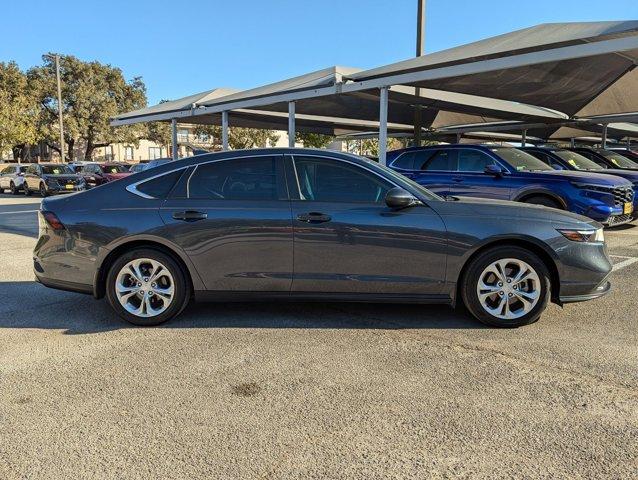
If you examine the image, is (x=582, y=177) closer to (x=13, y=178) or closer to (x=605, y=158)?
(x=605, y=158)

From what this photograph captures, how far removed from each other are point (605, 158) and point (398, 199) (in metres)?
11.7

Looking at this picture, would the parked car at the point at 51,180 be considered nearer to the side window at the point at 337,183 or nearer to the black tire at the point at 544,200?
the black tire at the point at 544,200

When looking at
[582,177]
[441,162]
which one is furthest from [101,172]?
[582,177]

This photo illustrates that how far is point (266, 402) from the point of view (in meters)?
3.19

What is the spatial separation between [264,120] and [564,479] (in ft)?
62.9

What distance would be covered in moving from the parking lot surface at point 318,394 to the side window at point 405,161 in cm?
619

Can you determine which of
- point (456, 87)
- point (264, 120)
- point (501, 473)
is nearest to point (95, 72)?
point (264, 120)

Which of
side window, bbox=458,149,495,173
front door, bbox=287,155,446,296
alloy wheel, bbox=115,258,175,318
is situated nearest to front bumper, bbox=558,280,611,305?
front door, bbox=287,155,446,296

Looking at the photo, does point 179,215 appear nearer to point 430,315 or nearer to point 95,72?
point 430,315

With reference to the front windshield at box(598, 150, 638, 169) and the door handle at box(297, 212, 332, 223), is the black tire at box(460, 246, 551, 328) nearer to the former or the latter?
the door handle at box(297, 212, 332, 223)

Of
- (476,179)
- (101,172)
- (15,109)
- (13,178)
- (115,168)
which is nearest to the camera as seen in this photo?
(476,179)

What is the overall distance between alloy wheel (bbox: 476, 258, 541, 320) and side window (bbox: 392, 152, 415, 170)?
6572 mm

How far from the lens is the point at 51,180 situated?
22266mm

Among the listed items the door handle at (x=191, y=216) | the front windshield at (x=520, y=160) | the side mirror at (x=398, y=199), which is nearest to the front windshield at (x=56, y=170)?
Result: the front windshield at (x=520, y=160)
